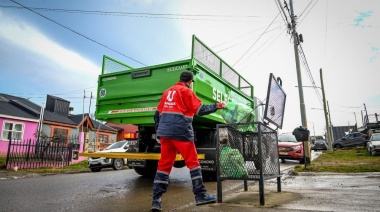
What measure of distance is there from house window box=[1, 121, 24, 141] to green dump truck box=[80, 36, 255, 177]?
1721cm

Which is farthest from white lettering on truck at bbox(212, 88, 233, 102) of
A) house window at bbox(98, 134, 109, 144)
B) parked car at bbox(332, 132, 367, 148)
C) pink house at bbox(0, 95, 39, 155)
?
house window at bbox(98, 134, 109, 144)

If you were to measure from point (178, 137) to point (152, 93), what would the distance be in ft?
7.89

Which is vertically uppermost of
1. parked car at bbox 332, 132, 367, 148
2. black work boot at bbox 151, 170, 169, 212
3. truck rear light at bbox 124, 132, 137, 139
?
parked car at bbox 332, 132, 367, 148

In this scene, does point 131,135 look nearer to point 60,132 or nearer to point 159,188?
point 159,188

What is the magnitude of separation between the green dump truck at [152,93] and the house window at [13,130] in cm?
1721

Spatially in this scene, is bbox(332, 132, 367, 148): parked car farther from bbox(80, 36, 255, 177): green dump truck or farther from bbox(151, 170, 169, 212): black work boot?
bbox(151, 170, 169, 212): black work boot

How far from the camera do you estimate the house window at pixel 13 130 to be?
1956cm

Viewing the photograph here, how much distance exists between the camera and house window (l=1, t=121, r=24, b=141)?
64.2 feet

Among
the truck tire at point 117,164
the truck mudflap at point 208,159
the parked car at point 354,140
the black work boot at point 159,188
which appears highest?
the parked car at point 354,140

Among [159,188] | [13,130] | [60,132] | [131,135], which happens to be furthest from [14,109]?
[159,188]

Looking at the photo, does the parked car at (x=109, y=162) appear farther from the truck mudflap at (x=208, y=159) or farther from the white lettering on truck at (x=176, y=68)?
the white lettering on truck at (x=176, y=68)

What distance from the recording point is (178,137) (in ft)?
11.0

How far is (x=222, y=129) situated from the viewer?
376 centimetres

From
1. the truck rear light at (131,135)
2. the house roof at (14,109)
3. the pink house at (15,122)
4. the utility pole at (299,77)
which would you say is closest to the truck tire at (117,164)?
the truck rear light at (131,135)
